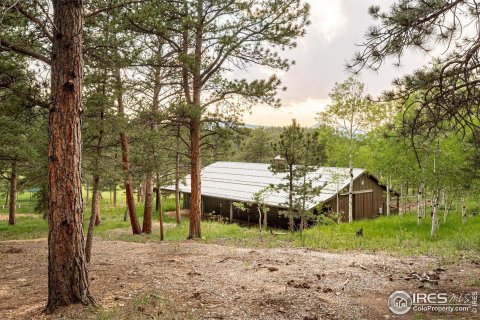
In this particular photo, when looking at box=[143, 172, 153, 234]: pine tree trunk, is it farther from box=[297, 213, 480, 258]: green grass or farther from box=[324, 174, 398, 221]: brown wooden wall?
box=[324, 174, 398, 221]: brown wooden wall

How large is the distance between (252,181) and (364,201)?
9701mm

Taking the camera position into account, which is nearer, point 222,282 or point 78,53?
point 78,53

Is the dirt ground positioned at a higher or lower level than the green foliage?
lower

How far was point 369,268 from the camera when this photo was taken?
7.80m

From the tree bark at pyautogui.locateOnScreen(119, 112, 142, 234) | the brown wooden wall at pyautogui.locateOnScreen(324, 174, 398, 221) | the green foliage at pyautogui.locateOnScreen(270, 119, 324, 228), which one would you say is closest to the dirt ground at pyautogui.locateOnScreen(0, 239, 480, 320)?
the green foliage at pyautogui.locateOnScreen(270, 119, 324, 228)

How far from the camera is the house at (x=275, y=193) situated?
2473cm

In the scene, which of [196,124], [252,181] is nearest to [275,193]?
[252,181]

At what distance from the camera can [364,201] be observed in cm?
2800

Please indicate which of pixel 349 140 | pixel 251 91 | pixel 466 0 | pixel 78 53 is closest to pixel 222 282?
pixel 78 53

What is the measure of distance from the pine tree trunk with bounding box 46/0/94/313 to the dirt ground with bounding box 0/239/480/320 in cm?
38

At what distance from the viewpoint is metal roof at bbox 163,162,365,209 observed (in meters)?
24.1

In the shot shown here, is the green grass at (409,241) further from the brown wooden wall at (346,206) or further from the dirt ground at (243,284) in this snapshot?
the brown wooden wall at (346,206)

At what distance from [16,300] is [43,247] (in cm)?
791

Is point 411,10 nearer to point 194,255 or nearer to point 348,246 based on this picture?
point 194,255
